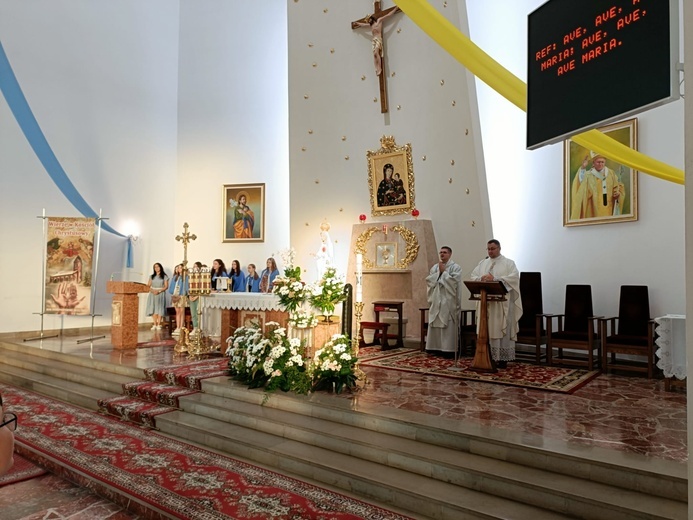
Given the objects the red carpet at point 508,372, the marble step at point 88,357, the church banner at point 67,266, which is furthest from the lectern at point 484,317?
the church banner at point 67,266

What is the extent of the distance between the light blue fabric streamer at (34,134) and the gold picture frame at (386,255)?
6.09 m

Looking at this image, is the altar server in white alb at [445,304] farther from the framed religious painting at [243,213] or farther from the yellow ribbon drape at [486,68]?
the framed religious painting at [243,213]

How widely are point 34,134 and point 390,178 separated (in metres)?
6.82

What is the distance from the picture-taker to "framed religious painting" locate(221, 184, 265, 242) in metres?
12.6

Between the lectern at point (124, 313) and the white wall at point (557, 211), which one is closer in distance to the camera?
the white wall at point (557, 211)

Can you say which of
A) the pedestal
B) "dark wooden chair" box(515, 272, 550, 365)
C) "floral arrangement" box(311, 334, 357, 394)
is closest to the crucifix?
"dark wooden chair" box(515, 272, 550, 365)

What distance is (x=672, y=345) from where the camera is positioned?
18.7ft

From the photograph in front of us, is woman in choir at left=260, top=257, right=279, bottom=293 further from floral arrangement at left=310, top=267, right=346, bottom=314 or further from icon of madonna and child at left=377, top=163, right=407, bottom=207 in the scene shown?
floral arrangement at left=310, top=267, right=346, bottom=314

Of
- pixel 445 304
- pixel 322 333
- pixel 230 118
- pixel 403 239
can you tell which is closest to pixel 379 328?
pixel 445 304

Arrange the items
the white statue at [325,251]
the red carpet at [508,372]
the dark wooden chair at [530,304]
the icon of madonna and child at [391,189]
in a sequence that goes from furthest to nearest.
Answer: the white statue at [325,251], the icon of madonna and child at [391,189], the dark wooden chair at [530,304], the red carpet at [508,372]

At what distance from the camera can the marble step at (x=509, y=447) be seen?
10.6 feet

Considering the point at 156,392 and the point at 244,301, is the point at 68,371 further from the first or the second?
the point at 244,301

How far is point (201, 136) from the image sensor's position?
13039mm

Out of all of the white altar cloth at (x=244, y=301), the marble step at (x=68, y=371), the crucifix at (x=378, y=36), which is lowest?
the marble step at (x=68, y=371)
